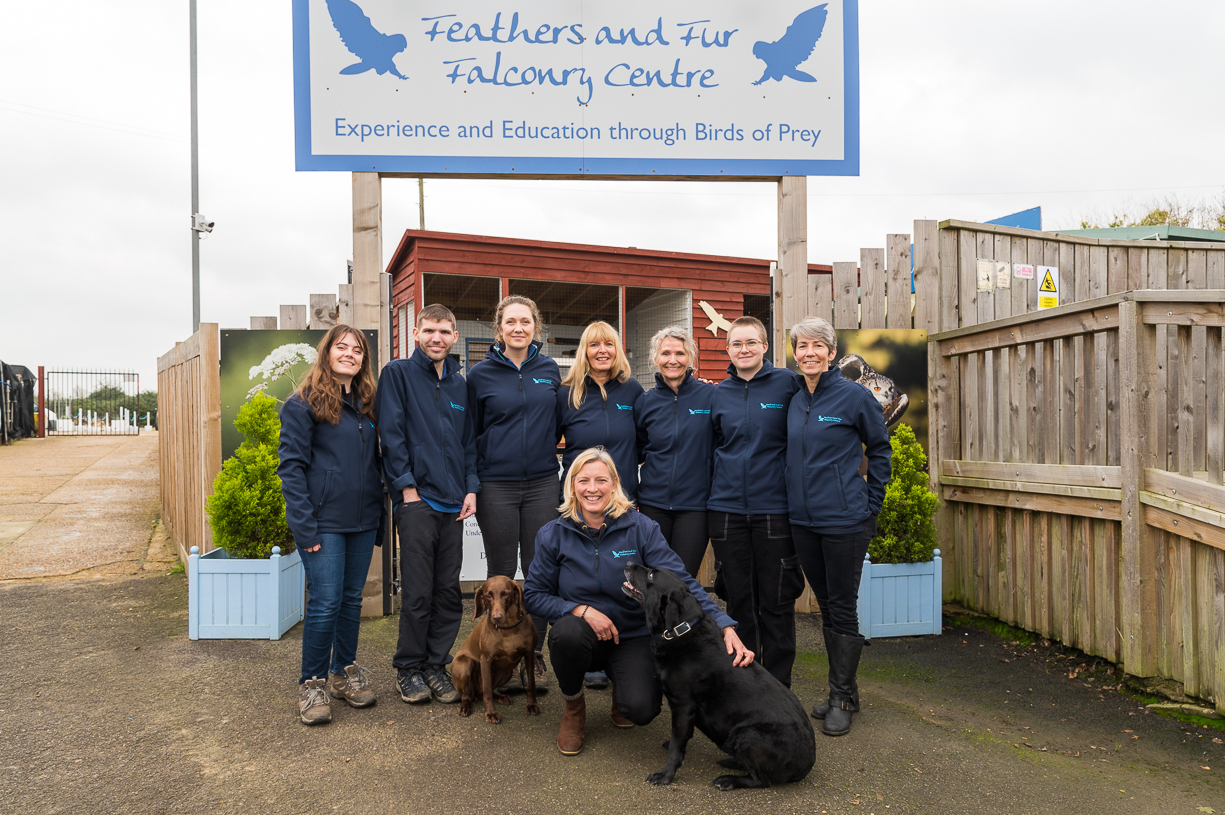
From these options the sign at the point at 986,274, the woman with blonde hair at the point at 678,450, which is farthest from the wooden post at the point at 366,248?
the sign at the point at 986,274

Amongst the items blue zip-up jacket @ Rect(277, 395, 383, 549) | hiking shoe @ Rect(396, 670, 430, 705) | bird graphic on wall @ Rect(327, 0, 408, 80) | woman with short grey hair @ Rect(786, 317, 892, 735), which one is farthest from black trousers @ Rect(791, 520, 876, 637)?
bird graphic on wall @ Rect(327, 0, 408, 80)

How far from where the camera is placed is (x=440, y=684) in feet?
12.0

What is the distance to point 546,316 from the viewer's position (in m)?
14.6

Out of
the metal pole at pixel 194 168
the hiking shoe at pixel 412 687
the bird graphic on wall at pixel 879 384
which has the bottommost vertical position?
the hiking shoe at pixel 412 687

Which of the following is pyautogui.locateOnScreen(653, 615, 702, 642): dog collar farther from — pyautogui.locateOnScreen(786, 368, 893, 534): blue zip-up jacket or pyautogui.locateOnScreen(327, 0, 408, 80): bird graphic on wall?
pyautogui.locateOnScreen(327, 0, 408, 80): bird graphic on wall

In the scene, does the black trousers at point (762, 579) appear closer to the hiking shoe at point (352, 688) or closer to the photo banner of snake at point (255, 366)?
the hiking shoe at point (352, 688)

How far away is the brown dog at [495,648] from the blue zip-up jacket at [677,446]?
31.5 inches

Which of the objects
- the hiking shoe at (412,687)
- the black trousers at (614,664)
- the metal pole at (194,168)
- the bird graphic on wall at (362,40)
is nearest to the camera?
the black trousers at (614,664)

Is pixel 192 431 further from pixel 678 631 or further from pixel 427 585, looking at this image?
pixel 678 631

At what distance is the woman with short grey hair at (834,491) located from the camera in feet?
10.9

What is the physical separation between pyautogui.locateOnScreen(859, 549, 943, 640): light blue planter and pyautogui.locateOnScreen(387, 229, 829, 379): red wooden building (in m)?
7.58

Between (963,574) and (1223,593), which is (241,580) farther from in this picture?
(1223,593)

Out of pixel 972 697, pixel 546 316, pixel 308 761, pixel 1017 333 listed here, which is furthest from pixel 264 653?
pixel 546 316

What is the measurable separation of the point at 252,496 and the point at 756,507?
3.07 m
